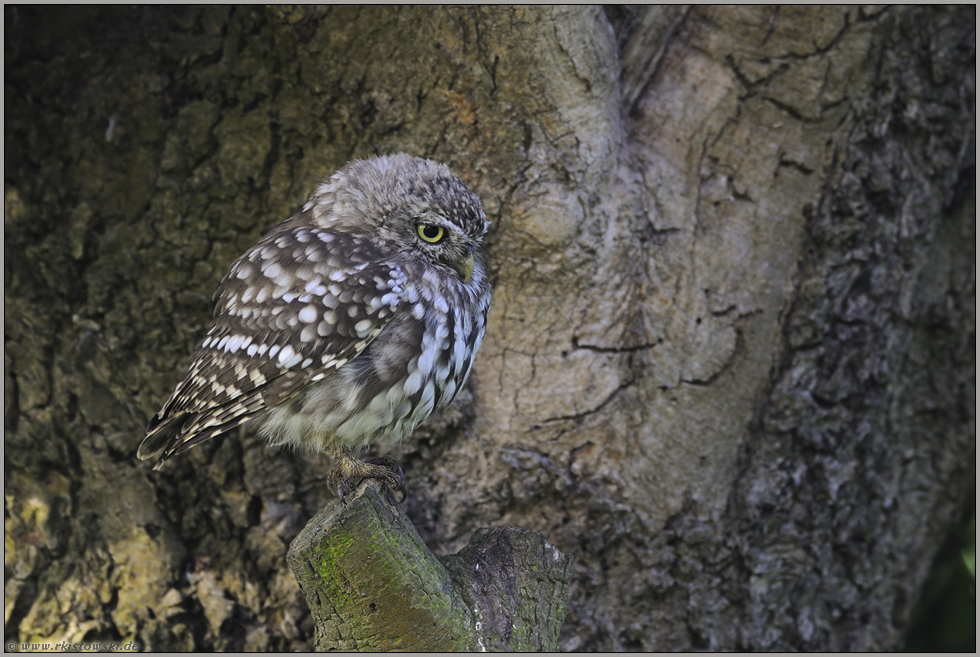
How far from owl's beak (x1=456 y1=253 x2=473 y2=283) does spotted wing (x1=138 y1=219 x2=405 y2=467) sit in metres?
0.20

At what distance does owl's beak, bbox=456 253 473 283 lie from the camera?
2346 mm

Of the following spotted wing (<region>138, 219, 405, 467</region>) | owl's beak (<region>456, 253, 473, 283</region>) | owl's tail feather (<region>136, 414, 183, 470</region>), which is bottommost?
owl's tail feather (<region>136, 414, 183, 470</region>)

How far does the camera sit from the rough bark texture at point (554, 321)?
2777mm

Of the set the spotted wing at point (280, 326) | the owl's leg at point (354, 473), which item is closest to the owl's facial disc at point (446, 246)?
the spotted wing at point (280, 326)

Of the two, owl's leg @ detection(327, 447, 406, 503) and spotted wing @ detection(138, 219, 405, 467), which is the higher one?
spotted wing @ detection(138, 219, 405, 467)

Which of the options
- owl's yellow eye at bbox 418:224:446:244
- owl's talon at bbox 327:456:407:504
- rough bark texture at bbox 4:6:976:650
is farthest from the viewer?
rough bark texture at bbox 4:6:976:650

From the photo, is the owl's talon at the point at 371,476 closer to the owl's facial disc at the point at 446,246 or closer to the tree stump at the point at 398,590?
the tree stump at the point at 398,590

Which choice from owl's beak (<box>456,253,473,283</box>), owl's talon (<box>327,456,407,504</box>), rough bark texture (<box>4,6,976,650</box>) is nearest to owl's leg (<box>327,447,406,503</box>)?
owl's talon (<box>327,456,407,504</box>)

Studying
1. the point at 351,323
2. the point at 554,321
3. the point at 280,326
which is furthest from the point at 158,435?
the point at 554,321

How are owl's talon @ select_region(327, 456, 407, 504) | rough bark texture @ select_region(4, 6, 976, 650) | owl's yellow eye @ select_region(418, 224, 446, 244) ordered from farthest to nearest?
rough bark texture @ select_region(4, 6, 976, 650) < owl's talon @ select_region(327, 456, 407, 504) < owl's yellow eye @ select_region(418, 224, 446, 244)

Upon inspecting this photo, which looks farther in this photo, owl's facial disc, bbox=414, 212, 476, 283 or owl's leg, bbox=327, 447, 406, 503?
owl's leg, bbox=327, 447, 406, 503

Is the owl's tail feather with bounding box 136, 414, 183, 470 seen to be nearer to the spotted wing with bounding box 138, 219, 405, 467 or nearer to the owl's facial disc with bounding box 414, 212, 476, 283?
the spotted wing with bounding box 138, 219, 405, 467

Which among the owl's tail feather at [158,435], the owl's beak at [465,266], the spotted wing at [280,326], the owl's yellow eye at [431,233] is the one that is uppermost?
the owl's yellow eye at [431,233]

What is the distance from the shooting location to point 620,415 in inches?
111
